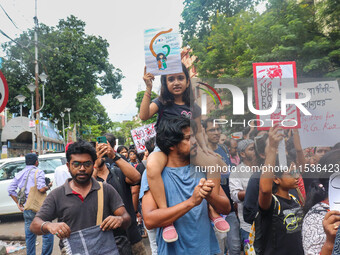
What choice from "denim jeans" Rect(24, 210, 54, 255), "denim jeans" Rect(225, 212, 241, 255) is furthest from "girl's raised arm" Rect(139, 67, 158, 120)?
"denim jeans" Rect(24, 210, 54, 255)

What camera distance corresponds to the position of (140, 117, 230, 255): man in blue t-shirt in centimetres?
228

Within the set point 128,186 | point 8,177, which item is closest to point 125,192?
point 128,186

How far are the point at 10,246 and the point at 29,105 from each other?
69.3ft

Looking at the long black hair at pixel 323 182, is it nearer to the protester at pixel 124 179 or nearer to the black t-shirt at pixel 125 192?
the protester at pixel 124 179

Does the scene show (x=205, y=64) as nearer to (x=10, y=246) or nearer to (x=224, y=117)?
(x=10, y=246)

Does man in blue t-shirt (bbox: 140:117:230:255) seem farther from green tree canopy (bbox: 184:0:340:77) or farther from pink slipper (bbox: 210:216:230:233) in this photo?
green tree canopy (bbox: 184:0:340:77)

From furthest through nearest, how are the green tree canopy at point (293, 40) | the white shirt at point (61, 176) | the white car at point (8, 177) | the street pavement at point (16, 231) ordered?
the white car at point (8, 177) < the green tree canopy at point (293, 40) < the street pavement at point (16, 231) < the white shirt at point (61, 176)

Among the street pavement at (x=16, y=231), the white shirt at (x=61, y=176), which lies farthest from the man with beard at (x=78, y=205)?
the street pavement at (x=16, y=231)

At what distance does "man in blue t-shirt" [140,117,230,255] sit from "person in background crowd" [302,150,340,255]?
52cm

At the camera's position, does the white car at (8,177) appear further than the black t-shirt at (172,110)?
Yes

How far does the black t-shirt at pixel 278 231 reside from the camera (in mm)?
2750

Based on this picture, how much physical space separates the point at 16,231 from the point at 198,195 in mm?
7796

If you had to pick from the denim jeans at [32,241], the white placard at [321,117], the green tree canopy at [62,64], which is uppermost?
the green tree canopy at [62,64]

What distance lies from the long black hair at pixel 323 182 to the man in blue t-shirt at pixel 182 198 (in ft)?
1.76
